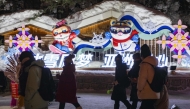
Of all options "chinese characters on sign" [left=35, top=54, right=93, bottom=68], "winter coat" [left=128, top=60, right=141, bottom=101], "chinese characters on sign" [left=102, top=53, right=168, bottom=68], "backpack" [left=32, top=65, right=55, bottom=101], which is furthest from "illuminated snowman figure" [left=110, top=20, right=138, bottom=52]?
"backpack" [left=32, top=65, right=55, bottom=101]

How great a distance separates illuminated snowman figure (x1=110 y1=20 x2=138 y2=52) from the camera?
1566 cm

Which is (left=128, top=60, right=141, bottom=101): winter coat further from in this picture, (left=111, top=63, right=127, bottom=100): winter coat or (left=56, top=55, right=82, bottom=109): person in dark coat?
(left=56, top=55, right=82, bottom=109): person in dark coat

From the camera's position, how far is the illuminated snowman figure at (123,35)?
15656 mm

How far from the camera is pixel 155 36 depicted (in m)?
15.8

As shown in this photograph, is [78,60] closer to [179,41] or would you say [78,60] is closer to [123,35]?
[123,35]

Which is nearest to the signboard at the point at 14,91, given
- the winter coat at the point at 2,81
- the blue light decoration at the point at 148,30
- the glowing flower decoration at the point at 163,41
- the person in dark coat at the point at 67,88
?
the person in dark coat at the point at 67,88

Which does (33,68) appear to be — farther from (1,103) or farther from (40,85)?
(1,103)

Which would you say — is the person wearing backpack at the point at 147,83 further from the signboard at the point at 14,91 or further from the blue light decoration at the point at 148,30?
the blue light decoration at the point at 148,30

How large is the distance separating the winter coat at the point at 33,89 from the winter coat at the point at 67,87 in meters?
2.37

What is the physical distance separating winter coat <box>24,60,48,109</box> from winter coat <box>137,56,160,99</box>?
189 cm

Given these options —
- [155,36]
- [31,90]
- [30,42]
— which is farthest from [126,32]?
[31,90]

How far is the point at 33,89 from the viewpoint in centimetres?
623

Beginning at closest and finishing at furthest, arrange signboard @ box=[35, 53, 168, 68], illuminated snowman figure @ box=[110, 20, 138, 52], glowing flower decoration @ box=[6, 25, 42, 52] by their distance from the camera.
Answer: illuminated snowman figure @ box=[110, 20, 138, 52] → signboard @ box=[35, 53, 168, 68] → glowing flower decoration @ box=[6, 25, 42, 52]

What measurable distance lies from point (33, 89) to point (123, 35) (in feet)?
32.2
